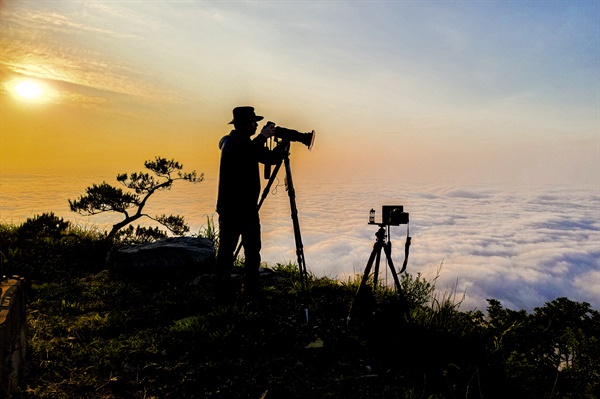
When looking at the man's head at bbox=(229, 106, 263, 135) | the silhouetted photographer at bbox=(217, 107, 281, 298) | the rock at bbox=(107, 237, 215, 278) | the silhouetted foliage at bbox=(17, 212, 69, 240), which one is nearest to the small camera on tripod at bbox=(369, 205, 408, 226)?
the silhouetted photographer at bbox=(217, 107, 281, 298)

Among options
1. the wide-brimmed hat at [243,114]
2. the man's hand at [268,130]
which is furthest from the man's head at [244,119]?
the man's hand at [268,130]

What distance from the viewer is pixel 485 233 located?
595 feet

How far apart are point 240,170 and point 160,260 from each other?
4.14 metres

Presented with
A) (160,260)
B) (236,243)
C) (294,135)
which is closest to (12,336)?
(236,243)

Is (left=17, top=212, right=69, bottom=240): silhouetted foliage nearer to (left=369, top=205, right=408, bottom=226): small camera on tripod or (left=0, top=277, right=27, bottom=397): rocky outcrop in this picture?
(left=0, top=277, right=27, bottom=397): rocky outcrop

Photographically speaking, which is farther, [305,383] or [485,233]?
[485,233]

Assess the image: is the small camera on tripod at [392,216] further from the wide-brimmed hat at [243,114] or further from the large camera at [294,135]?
the wide-brimmed hat at [243,114]

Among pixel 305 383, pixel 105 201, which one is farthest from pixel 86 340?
pixel 105 201

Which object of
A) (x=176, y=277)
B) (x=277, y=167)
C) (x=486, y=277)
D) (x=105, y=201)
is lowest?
(x=486, y=277)

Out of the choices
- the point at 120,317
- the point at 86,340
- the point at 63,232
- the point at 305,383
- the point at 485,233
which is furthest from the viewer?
the point at 485,233

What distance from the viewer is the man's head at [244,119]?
616cm

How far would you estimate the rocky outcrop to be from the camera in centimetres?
375

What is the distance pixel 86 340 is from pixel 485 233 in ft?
645

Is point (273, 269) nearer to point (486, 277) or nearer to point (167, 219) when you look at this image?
point (167, 219)
